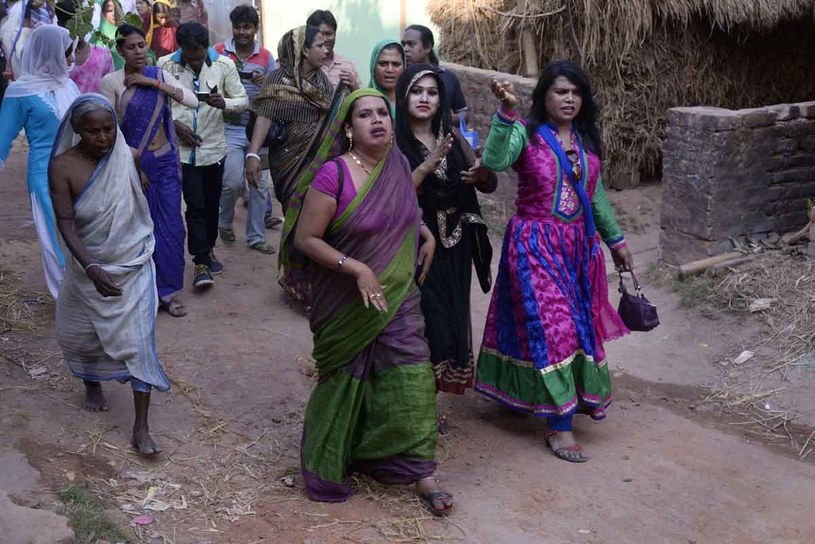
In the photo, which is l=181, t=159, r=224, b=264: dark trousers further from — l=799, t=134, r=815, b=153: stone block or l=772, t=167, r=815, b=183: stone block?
l=799, t=134, r=815, b=153: stone block

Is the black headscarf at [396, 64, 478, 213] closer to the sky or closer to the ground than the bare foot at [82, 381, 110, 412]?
closer to the sky

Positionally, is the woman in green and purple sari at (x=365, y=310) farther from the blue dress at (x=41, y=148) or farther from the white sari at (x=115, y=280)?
the blue dress at (x=41, y=148)

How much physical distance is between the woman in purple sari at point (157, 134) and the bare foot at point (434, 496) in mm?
2879

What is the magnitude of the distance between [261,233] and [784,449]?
14.7ft

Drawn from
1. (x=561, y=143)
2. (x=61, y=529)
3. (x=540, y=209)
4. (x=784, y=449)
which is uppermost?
(x=561, y=143)

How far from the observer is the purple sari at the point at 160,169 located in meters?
6.45

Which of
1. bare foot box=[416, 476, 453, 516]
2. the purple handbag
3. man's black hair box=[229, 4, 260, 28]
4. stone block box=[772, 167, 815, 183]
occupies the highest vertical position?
man's black hair box=[229, 4, 260, 28]

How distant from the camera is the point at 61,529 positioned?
375 centimetres

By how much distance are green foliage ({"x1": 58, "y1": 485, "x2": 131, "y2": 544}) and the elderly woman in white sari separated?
0.66 metres

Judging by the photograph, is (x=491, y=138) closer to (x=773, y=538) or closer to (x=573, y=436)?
(x=573, y=436)

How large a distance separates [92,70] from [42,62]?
1.76 m

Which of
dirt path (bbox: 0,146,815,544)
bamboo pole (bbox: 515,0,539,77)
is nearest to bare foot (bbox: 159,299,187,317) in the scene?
dirt path (bbox: 0,146,815,544)

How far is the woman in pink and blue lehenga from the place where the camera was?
4980 millimetres

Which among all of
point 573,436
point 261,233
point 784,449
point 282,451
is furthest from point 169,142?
point 784,449
